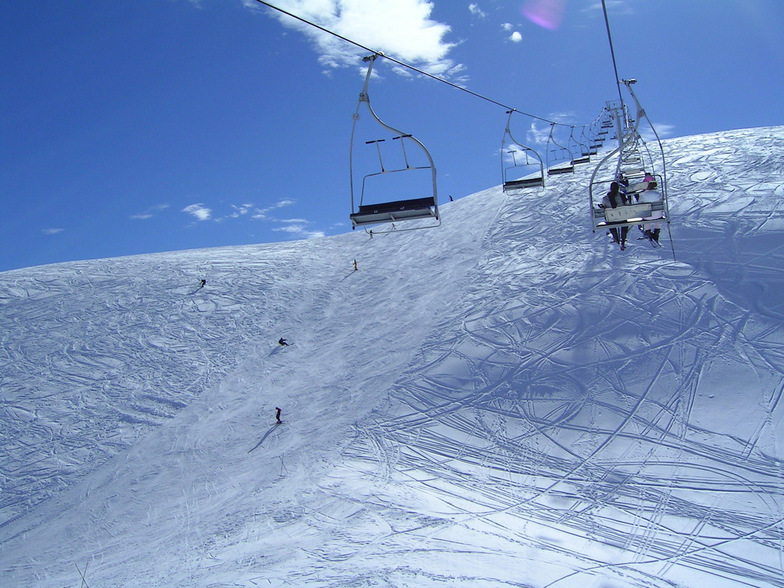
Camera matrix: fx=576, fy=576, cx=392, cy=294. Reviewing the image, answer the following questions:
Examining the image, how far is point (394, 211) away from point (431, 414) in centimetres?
727

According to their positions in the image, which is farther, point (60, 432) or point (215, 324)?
point (215, 324)

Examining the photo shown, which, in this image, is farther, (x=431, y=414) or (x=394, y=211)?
(x=431, y=414)

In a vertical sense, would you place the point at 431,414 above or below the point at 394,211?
below

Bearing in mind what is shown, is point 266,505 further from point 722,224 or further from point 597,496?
point 722,224

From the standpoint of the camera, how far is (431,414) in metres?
13.1

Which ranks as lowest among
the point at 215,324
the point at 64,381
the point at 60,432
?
the point at 60,432

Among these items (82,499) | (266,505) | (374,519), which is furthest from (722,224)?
(82,499)

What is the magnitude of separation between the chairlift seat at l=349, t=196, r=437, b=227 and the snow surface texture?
4801mm

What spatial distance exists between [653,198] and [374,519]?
6852mm

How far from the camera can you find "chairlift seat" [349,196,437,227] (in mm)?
6930

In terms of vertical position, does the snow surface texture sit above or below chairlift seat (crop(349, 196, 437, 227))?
below

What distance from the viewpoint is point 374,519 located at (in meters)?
9.70

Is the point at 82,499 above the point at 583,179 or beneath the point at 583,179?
beneath

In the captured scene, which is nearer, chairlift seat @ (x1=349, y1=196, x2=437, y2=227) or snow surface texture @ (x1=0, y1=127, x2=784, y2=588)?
chairlift seat @ (x1=349, y1=196, x2=437, y2=227)
